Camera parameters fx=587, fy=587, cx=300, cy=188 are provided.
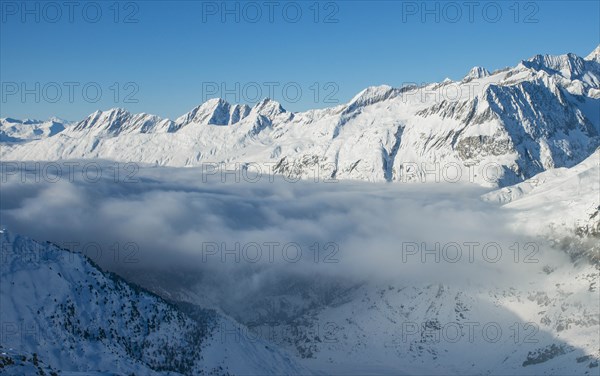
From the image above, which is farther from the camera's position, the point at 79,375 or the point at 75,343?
the point at 75,343

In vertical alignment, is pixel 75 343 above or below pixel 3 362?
below

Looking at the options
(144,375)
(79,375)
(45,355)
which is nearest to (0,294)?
(45,355)

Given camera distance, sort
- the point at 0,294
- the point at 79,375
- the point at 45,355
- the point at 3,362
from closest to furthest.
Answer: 1. the point at 3,362
2. the point at 79,375
3. the point at 45,355
4. the point at 0,294

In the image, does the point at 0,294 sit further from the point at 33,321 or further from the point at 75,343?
the point at 75,343

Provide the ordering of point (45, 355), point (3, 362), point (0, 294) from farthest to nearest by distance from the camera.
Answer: point (0, 294)
point (45, 355)
point (3, 362)

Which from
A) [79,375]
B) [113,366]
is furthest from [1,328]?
[79,375]

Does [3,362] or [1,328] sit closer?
[3,362]

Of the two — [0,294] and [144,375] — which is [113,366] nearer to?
[144,375]

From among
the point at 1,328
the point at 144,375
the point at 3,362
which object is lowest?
the point at 144,375

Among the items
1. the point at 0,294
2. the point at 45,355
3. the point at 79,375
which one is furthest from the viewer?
the point at 0,294
